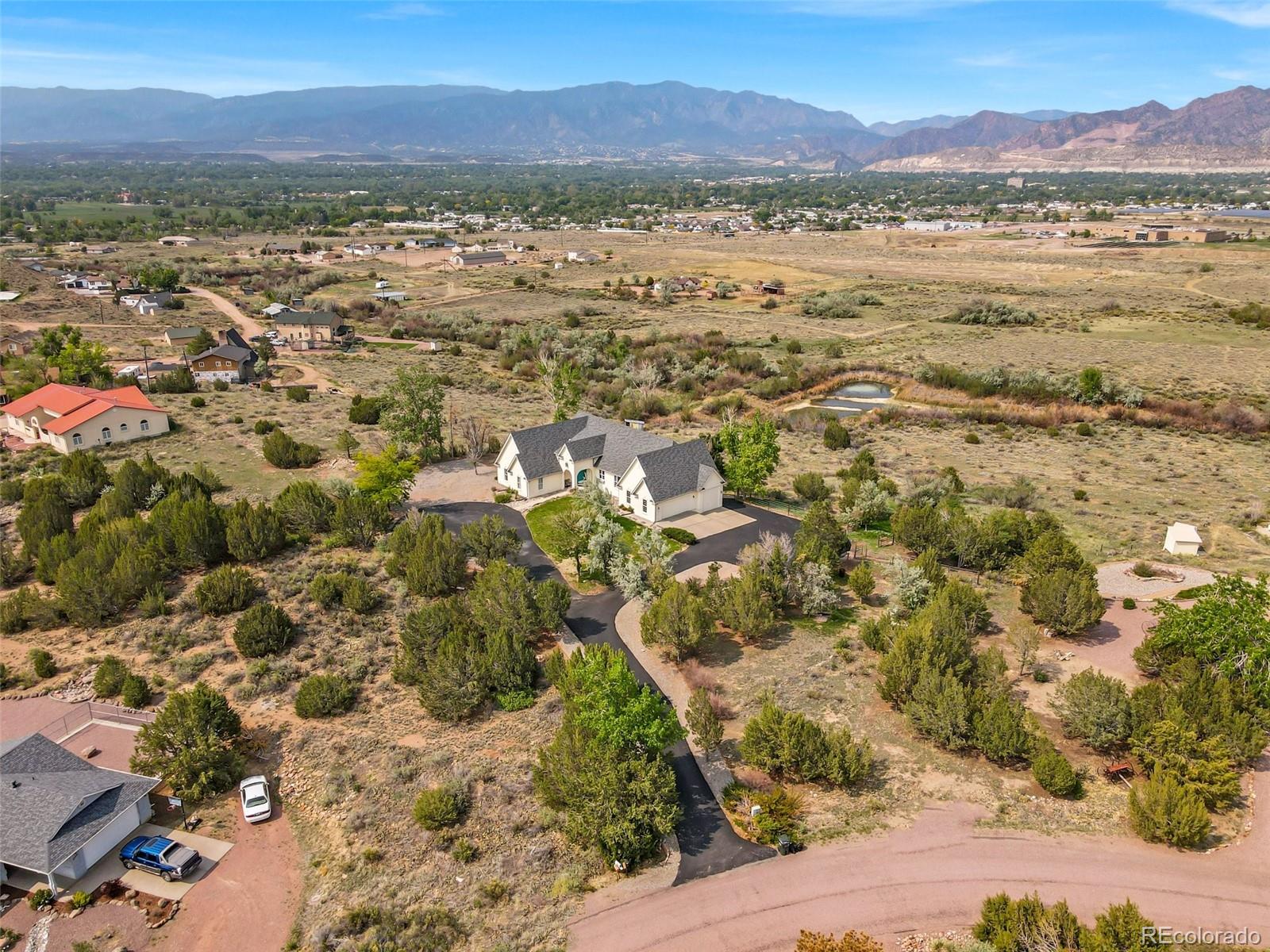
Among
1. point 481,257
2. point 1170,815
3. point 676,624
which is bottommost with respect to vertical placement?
point 1170,815

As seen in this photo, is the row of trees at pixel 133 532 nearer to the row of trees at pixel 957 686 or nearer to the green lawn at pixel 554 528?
the green lawn at pixel 554 528

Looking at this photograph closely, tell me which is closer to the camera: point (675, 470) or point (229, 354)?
point (675, 470)

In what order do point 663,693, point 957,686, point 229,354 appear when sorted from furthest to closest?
point 229,354 → point 663,693 → point 957,686

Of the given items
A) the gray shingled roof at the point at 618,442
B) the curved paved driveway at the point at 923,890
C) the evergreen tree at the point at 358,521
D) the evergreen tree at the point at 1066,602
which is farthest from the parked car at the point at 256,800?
the evergreen tree at the point at 1066,602

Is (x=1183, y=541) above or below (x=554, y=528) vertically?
above

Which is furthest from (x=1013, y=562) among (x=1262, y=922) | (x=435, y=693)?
(x=435, y=693)

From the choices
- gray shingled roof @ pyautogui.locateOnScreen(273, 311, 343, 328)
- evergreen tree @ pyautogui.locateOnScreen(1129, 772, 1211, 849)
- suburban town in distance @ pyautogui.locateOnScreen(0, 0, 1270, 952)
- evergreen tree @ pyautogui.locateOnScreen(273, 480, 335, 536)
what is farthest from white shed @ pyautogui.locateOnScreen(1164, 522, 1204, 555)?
gray shingled roof @ pyautogui.locateOnScreen(273, 311, 343, 328)

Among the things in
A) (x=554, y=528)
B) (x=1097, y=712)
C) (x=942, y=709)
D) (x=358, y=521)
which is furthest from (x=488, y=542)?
(x=1097, y=712)

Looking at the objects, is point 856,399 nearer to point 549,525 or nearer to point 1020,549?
point 1020,549
